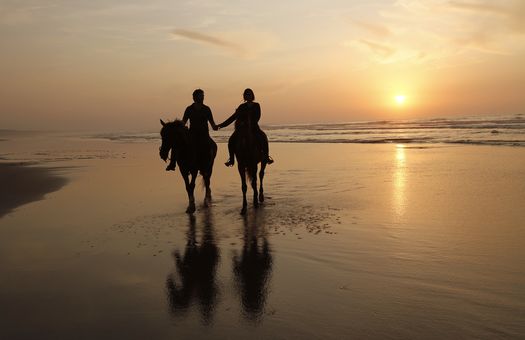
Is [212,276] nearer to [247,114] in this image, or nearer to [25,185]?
[247,114]

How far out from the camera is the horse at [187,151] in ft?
29.6

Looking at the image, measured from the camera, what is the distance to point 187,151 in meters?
9.26

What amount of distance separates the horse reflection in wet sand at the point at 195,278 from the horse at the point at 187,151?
2614 mm

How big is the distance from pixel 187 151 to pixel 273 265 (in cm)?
455

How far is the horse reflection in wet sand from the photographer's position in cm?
410

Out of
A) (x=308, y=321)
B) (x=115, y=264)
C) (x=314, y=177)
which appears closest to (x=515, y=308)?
(x=308, y=321)

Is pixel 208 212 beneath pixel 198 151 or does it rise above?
beneath

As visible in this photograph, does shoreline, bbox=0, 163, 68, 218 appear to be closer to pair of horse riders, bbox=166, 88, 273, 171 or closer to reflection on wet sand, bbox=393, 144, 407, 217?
pair of horse riders, bbox=166, 88, 273, 171

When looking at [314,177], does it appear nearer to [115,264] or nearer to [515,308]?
[115,264]

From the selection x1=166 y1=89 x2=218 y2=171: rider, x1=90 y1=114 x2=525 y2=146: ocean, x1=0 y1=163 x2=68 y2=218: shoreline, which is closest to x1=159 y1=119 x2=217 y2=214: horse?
x1=166 y1=89 x2=218 y2=171: rider

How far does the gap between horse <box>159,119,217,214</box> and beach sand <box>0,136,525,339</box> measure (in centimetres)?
54

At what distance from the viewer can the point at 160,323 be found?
146 inches

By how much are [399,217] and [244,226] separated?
8.44 feet

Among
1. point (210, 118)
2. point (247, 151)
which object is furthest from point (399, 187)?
point (210, 118)
